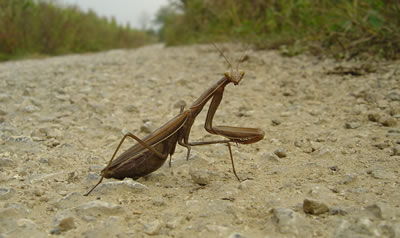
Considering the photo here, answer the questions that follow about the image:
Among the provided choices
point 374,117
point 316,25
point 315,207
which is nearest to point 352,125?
point 374,117

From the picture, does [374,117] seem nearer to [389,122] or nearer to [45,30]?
[389,122]

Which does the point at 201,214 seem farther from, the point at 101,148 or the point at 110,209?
the point at 101,148

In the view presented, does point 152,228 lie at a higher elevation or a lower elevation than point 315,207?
lower

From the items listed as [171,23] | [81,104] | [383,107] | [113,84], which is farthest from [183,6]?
[383,107]

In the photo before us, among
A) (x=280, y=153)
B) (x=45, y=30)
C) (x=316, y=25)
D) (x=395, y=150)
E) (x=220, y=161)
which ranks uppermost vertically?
(x=316, y=25)

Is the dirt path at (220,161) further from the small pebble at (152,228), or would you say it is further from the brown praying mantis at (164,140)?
the brown praying mantis at (164,140)

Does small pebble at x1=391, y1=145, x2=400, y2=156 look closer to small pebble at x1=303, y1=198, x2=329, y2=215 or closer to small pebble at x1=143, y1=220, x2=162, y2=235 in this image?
small pebble at x1=303, y1=198, x2=329, y2=215
